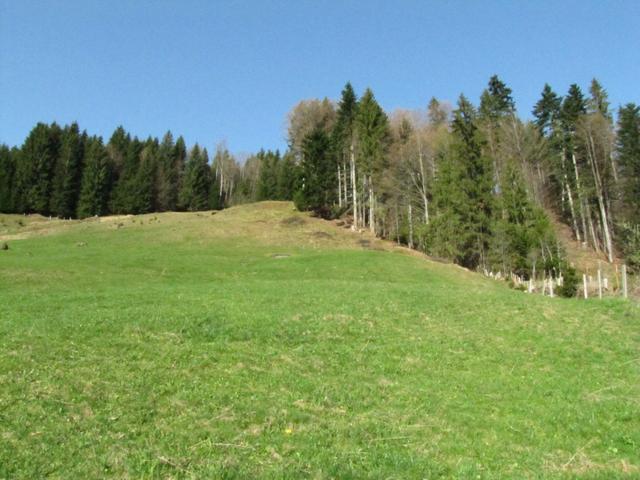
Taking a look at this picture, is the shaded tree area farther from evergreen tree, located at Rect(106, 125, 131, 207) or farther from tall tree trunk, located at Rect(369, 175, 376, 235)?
tall tree trunk, located at Rect(369, 175, 376, 235)

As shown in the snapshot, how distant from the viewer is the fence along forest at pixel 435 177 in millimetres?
56062

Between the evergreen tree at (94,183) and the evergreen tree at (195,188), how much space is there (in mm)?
15788

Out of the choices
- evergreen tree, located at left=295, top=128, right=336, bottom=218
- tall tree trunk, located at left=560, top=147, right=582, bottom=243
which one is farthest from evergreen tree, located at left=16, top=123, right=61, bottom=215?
tall tree trunk, located at left=560, top=147, right=582, bottom=243

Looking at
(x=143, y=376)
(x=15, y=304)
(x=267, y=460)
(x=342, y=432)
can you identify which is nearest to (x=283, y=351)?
(x=143, y=376)

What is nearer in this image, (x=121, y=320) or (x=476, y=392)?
(x=476, y=392)

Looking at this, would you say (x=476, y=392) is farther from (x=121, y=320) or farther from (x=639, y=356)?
(x=121, y=320)

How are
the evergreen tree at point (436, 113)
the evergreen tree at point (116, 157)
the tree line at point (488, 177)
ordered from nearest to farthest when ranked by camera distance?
the tree line at point (488, 177) → the evergreen tree at point (436, 113) → the evergreen tree at point (116, 157)

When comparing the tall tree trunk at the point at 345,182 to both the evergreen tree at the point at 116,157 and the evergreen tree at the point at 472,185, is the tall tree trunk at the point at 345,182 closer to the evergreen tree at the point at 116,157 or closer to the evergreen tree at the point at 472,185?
the evergreen tree at the point at 472,185

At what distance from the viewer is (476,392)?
12.7 m

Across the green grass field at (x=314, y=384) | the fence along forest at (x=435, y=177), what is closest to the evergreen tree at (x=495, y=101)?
the fence along forest at (x=435, y=177)

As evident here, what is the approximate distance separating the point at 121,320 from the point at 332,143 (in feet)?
212

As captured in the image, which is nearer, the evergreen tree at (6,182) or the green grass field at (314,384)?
the green grass field at (314,384)

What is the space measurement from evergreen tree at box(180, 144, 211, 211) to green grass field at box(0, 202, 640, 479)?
79.6m

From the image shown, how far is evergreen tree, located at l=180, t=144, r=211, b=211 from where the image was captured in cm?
10419
